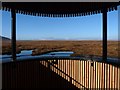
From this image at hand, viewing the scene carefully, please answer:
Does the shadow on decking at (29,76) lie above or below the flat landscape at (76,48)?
below

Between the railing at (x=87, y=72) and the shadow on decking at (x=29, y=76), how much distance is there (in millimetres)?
249

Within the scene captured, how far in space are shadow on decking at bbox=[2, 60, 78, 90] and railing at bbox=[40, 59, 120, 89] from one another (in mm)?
249

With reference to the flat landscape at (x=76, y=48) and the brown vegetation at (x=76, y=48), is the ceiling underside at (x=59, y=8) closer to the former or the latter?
the flat landscape at (x=76, y=48)

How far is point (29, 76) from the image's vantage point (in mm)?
9516

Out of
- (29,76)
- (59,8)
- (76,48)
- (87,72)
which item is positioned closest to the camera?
(87,72)

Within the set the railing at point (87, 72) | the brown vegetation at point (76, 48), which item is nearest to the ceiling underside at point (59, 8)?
the brown vegetation at point (76, 48)

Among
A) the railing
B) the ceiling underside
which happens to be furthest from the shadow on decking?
the ceiling underside

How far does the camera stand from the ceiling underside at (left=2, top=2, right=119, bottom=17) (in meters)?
8.49

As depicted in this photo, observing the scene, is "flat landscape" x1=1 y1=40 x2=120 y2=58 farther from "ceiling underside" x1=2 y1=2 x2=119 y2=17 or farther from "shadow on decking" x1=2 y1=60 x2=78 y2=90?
"shadow on decking" x1=2 y1=60 x2=78 y2=90

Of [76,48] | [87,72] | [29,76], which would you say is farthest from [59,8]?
[76,48]

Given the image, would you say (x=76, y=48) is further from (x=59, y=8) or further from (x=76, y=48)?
(x=59, y=8)

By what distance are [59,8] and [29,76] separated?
A: 3.25 meters

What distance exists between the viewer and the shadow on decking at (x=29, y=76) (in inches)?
339

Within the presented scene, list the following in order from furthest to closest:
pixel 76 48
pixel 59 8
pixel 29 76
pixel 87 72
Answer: pixel 76 48
pixel 59 8
pixel 29 76
pixel 87 72
